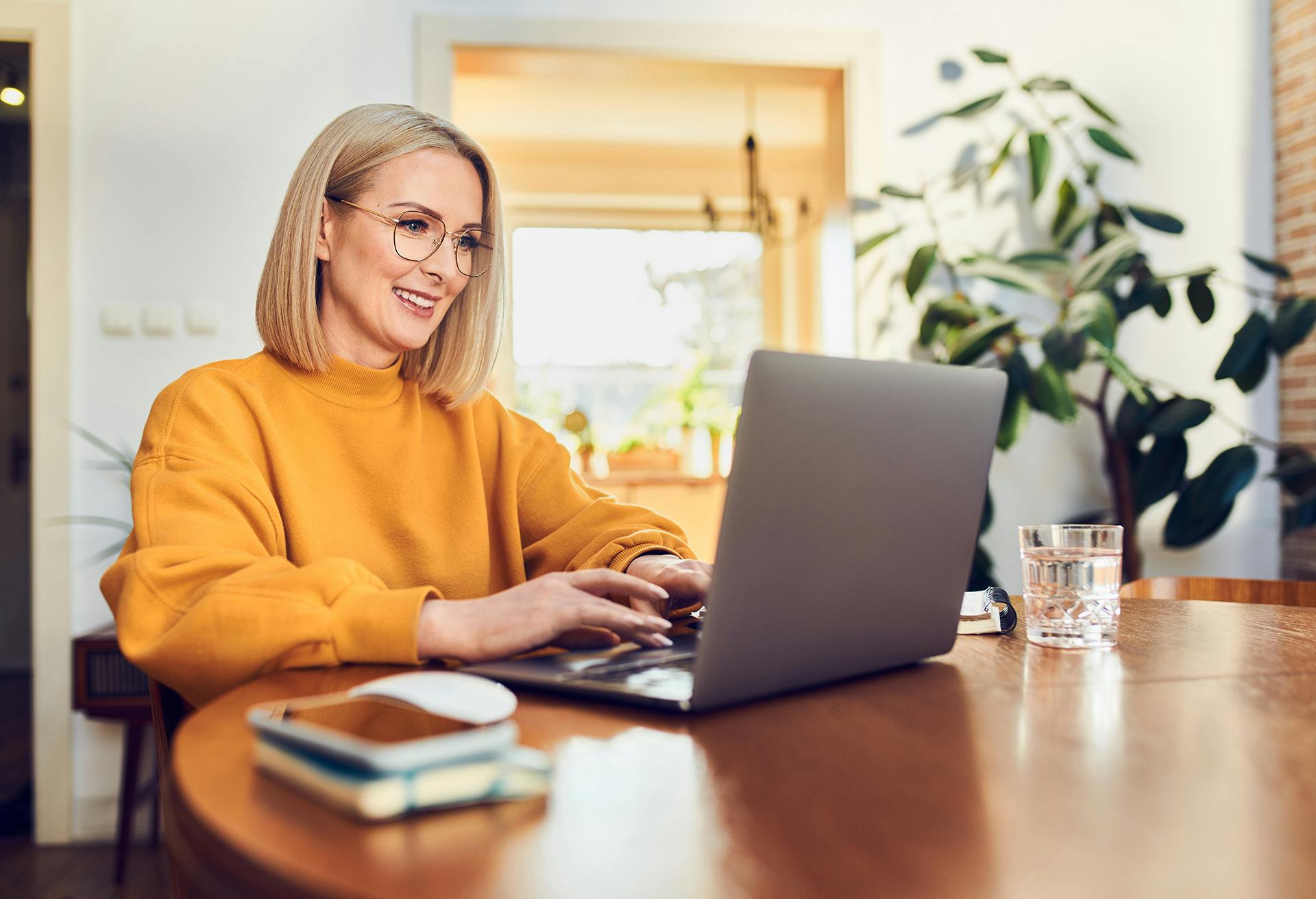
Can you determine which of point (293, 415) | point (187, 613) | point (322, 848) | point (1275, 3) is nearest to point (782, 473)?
point (322, 848)

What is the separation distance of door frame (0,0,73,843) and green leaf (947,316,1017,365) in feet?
8.44

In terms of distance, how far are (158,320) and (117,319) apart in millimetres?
118

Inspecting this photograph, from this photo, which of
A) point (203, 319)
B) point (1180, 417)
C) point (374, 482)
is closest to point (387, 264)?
point (374, 482)

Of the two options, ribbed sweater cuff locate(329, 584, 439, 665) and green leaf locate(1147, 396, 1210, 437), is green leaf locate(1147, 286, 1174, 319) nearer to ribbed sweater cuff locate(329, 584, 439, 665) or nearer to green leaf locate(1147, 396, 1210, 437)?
green leaf locate(1147, 396, 1210, 437)

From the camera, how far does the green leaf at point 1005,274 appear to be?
300cm

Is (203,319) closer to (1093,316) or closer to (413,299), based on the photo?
(413,299)

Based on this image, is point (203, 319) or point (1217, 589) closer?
point (1217, 589)

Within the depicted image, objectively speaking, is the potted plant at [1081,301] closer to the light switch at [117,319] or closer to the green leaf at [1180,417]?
the green leaf at [1180,417]

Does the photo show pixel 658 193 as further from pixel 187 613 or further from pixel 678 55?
pixel 187 613

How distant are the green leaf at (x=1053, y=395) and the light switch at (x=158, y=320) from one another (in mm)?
2511

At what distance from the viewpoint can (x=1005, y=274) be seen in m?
3.03

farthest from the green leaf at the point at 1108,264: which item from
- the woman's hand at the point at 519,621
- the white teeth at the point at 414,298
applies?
the woman's hand at the point at 519,621

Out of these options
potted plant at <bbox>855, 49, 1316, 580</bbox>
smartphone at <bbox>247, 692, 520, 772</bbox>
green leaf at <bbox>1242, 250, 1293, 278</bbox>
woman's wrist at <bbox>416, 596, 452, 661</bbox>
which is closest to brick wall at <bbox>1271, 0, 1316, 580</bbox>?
potted plant at <bbox>855, 49, 1316, 580</bbox>

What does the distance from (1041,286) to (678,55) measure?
1.35 metres
